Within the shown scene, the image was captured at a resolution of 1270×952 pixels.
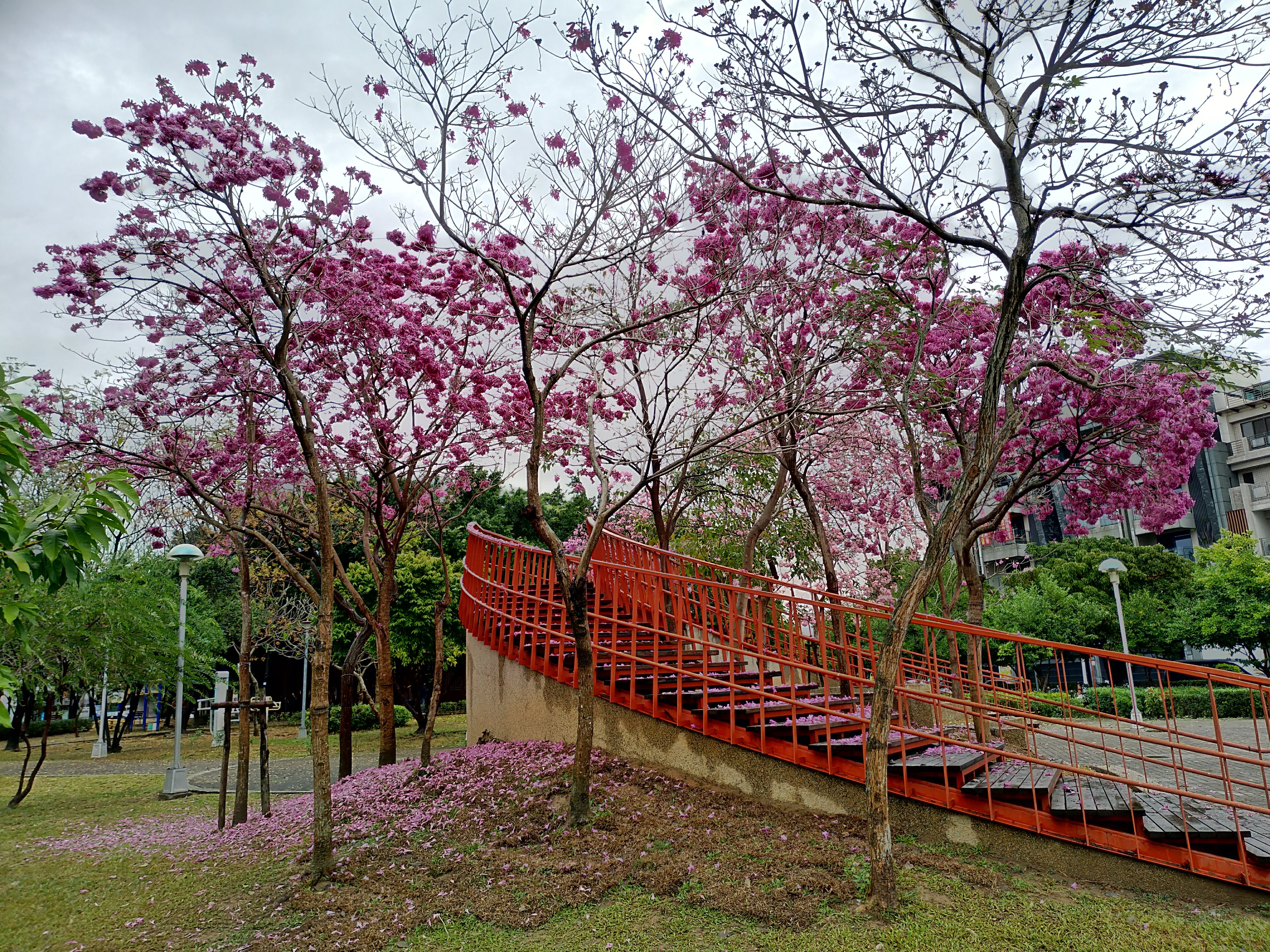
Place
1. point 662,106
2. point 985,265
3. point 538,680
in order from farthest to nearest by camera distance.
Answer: point 538,680 → point 985,265 → point 662,106

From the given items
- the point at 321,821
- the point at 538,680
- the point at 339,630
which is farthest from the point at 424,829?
the point at 339,630

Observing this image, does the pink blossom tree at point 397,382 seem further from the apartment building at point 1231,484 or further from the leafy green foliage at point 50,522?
the apartment building at point 1231,484

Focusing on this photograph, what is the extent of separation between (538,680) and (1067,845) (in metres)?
5.40

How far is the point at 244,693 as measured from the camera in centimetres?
1023

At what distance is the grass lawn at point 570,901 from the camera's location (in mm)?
4520

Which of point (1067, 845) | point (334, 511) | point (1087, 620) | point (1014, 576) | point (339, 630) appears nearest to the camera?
point (1067, 845)

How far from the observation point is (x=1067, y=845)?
5410mm

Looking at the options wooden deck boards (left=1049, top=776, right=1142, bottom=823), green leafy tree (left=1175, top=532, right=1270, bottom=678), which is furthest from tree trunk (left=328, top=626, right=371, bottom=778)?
green leafy tree (left=1175, top=532, right=1270, bottom=678)

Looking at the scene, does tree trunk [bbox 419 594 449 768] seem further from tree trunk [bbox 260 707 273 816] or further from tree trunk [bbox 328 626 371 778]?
tree trunk [bbox 260 707 273 816]

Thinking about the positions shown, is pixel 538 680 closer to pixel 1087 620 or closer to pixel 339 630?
pixel 339 630

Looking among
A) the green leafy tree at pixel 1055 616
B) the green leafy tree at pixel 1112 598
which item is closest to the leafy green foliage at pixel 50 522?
the green leafy tree at pixel 1055 616

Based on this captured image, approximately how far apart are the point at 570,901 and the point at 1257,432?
39512 mm

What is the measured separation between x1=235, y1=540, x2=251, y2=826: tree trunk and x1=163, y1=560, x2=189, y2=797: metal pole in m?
2.71

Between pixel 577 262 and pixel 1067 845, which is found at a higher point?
pixel 577 262
